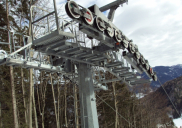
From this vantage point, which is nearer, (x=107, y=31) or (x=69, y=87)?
(x=107, y=31)

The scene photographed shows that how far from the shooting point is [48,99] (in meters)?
32.7

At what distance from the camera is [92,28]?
5832 millimetres

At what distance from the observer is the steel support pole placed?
298 inches

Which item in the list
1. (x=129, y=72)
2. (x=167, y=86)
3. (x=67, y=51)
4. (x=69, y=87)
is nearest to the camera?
(x=67, y=51)

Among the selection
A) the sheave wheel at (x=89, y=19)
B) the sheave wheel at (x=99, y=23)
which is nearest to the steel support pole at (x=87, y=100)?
the sheave wheel at (x=99, y=23)

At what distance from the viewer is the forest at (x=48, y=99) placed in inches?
566

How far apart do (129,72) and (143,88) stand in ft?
81.2

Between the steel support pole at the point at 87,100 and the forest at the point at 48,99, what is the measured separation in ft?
1.43

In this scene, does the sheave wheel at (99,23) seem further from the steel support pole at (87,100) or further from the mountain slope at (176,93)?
the mountain slope at (176,93)

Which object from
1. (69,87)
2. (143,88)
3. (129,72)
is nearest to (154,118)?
(143,88)

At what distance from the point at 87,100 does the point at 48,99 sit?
2643 centimetres

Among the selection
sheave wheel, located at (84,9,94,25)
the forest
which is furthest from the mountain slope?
sheave wheel, located at (84,9,94,25)

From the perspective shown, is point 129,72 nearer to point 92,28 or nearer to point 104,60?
point 104,60

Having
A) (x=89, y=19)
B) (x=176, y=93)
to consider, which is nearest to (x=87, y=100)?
(x=89, y=19)
